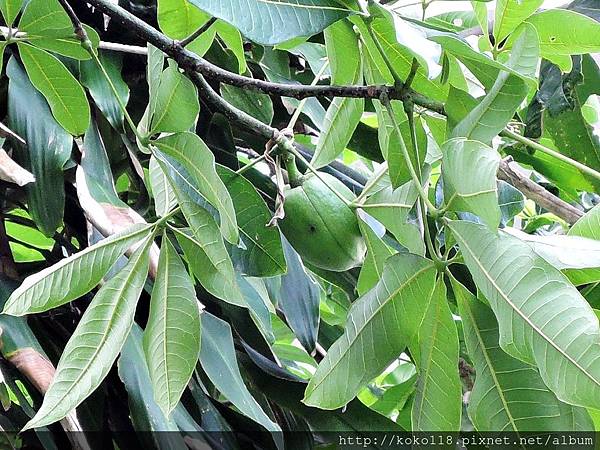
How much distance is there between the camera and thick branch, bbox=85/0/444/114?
29 cm

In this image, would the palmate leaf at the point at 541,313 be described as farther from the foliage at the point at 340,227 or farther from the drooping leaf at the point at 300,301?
the drooping leaf at the point at 300,301

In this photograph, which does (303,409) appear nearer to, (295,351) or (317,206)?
(317,206)

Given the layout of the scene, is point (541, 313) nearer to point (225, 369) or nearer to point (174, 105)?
point (174, 105)

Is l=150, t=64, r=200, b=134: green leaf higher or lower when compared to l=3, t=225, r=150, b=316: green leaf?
higher

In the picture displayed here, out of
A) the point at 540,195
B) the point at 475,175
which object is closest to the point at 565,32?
the point at 475,175

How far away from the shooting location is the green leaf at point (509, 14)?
1.11 feet

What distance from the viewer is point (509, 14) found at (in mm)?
342

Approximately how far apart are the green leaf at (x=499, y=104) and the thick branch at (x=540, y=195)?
0.36 meters

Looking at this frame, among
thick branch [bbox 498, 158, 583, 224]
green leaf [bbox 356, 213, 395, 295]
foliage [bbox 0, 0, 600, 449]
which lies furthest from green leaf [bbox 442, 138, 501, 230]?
thick branch [bbox 498, 158, 583, 224]

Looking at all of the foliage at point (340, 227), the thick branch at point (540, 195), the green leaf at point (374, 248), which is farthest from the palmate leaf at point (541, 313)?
the thick branch at point (540, 195)

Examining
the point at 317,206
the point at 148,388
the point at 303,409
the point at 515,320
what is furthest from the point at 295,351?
the point at 515,320

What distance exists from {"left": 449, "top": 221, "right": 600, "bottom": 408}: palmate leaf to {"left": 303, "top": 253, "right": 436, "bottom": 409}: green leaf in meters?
0.04

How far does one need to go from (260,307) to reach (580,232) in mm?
302

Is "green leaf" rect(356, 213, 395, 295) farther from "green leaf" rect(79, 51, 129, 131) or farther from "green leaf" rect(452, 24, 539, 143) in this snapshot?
"green leaf" rect(79, 51, 129, 131)
